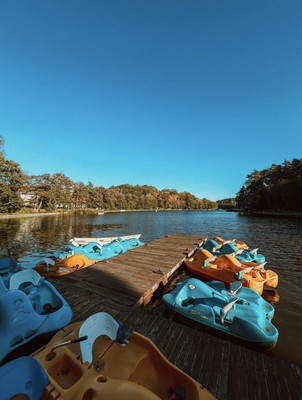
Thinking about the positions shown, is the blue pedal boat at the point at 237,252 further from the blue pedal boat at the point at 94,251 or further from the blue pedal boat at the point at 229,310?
the blue pedal boat at the point at 94,251

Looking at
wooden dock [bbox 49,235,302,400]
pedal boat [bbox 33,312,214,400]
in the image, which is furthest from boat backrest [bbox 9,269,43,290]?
pedal boat [bbox 33,312,214,400]

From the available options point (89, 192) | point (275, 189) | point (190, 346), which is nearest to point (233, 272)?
point (190, 346)

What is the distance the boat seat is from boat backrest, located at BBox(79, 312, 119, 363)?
0.43 metres

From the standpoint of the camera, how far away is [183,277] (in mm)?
9344

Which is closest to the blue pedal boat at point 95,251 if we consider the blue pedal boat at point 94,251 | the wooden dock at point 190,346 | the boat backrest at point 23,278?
the blue pedal boat at point 94,251

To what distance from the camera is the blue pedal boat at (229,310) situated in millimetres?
4023

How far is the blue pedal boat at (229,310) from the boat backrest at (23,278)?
3.74 meters

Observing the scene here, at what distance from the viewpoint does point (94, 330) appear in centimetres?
218

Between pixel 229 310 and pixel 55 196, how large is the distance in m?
67.8

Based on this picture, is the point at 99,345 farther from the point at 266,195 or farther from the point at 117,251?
the point at 266,195

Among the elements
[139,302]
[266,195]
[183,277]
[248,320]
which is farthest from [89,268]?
[266,195]

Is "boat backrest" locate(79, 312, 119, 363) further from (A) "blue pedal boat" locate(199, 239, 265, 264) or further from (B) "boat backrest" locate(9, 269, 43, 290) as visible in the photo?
(A) "blue pedal boat" locate(199, 239, 265, 264)

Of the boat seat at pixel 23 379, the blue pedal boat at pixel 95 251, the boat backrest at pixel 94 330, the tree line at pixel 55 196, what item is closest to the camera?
the boat seat at pixel 23 379

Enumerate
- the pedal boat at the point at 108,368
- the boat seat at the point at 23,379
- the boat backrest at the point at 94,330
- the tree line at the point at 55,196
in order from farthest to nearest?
the tree line at the point at 55,196 < the boat backrest at the point at 94,330 < the pedal boat at the point at 108,368 < the boat seat at the point at 23,379
